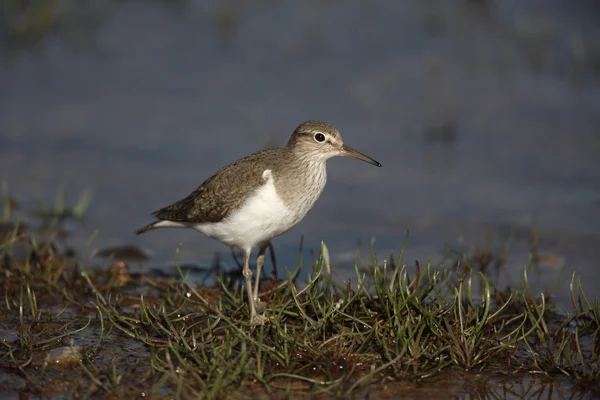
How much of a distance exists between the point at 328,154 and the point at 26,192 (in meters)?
4.45

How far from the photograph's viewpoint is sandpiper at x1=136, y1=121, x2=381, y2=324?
701cm

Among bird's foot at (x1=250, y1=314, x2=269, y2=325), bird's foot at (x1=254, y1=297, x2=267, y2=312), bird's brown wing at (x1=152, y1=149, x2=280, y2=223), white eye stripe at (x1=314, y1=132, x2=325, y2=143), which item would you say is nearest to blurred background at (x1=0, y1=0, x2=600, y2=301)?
bird's brown wing at (x1=152, y1=149, x2=280, y2=223)

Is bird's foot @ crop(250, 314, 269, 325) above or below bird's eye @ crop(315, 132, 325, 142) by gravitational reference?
below

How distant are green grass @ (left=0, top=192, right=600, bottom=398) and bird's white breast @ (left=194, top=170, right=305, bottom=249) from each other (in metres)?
0.53

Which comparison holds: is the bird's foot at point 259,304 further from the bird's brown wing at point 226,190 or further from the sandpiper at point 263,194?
the bird's brown wing at point 226,190

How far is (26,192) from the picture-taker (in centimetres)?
1004

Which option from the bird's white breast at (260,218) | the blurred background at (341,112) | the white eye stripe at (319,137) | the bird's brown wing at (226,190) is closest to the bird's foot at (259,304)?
the bird's white breast at (260,218)

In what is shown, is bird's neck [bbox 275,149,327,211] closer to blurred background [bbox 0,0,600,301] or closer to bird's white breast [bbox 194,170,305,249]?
bird's white breast [bbox 194,170,305,249]

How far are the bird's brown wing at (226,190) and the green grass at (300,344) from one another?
2.72ft

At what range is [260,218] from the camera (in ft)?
22.9

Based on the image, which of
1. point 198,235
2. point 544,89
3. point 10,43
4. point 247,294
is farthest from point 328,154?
point 10,43

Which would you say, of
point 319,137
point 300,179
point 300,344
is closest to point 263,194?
point 300,179

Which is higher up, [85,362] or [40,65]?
[40,65]

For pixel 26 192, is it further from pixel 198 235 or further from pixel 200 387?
pixel 200 387
